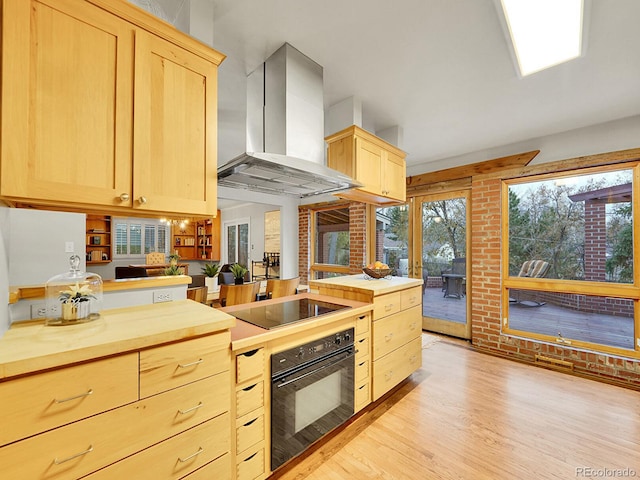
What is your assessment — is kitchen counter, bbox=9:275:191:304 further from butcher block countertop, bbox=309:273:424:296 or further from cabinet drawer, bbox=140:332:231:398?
butcher block countertop, bbox=309:273:424:296

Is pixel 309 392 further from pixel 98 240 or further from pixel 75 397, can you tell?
pixel 98 240

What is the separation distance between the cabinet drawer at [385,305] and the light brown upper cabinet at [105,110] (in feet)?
4.74

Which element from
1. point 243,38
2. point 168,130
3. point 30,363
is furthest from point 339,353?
point 243,38

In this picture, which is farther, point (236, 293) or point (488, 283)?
point (488, 283)

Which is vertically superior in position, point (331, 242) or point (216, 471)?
point (331, 242)

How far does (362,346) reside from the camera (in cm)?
206

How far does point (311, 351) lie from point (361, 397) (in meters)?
0.73

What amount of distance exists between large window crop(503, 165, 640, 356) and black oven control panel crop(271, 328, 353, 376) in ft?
8.74

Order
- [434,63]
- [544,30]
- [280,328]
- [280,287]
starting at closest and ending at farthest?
[280,328] < [544,30] < [434,63] < [280,287]

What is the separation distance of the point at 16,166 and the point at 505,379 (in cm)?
380

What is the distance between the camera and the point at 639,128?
8.57 ft

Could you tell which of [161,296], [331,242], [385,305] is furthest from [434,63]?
[331,242]

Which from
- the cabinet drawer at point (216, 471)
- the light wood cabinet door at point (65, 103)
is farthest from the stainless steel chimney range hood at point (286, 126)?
the cabinet drawer at point (216, 471)

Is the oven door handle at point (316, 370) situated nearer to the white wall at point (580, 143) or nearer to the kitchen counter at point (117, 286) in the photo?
the kitchen counter at point (117, 286)
